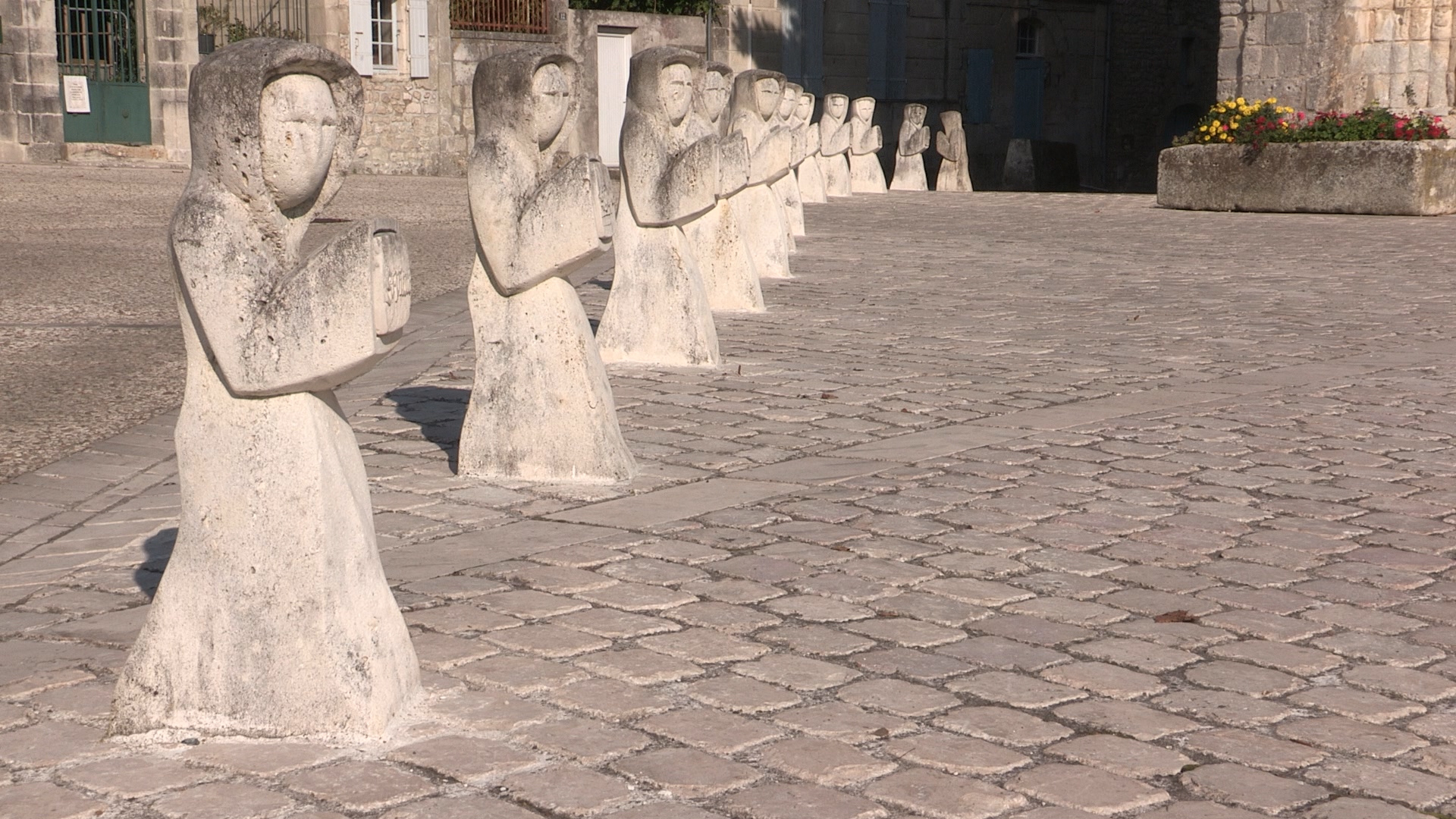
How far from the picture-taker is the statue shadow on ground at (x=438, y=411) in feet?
20.8

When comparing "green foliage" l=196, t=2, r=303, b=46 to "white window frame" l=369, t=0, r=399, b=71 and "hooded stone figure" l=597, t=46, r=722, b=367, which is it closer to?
"white window frame" l=369, t=0, r=399, b=71

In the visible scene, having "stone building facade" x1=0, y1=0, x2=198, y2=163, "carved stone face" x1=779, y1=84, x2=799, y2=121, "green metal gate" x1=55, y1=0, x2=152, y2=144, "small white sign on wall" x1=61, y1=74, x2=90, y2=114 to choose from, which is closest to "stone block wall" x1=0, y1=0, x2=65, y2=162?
"stone building facade" x1=0, y1=0, x2=198, y2=163

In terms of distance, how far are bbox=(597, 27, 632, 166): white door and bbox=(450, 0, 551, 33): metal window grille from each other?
1.25m

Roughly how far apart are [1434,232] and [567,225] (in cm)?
1315

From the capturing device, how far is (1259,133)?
1861 cm

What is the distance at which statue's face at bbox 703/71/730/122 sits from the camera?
9.38m

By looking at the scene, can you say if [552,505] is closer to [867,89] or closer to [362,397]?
[362,397]

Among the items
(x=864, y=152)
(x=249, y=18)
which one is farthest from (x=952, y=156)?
(x=249, y=18)

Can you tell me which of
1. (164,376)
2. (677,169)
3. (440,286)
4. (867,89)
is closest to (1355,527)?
(677,169)

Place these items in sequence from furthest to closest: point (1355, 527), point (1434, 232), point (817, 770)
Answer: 1. point (1434, 232)
2. point (1355, 527)
3. point (817, 770)

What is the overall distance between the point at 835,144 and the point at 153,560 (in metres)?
16.7

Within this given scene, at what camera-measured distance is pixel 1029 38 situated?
113ft

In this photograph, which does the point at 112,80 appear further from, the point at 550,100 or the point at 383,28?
the point at 550,100

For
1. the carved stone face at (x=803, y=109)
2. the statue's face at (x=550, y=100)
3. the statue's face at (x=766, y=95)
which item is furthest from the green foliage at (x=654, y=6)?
the statue's face at (x=550, y=100)
